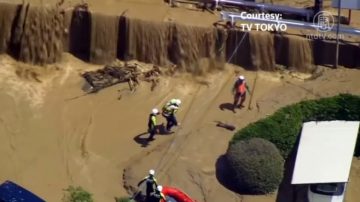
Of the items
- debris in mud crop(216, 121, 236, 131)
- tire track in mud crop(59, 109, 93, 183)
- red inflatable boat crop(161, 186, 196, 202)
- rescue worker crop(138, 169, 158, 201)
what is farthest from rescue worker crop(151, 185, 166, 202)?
debris in mud crop(216, 121, 236, 131)

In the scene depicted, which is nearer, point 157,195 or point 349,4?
point 157,195

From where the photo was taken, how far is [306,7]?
111ft

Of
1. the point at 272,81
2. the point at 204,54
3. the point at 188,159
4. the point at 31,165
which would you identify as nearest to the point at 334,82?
the point at 272,81

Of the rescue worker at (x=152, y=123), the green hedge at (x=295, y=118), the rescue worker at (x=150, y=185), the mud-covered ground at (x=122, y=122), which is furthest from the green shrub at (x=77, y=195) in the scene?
the green hedge at (x=295, y=118)

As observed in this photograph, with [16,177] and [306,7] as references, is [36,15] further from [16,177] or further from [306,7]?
[306,7]

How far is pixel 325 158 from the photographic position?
87.4 ft

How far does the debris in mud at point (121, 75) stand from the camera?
29.2 meters

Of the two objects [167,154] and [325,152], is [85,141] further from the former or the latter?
[325,152]

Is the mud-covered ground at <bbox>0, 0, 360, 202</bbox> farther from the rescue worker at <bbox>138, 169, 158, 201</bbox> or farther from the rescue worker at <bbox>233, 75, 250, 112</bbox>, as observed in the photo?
the rescue worker at <bbox>138, 169, 158, 201</bbox>

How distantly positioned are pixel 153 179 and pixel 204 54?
749cm

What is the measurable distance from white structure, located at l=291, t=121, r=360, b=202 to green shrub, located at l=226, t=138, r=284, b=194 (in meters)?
0.67

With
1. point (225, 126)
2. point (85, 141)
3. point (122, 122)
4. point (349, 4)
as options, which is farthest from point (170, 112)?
point (349, 4)

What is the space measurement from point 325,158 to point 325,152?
0.72 feet

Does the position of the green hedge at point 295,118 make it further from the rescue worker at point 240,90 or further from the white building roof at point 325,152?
the rescue worker at point 240,90
